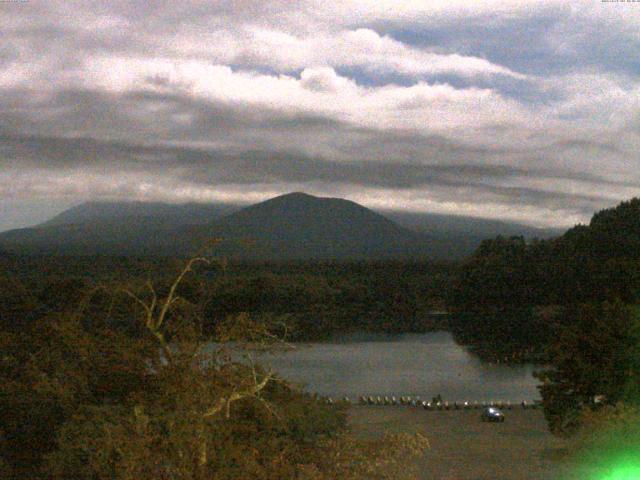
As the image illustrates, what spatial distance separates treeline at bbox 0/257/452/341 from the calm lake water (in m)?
4.20

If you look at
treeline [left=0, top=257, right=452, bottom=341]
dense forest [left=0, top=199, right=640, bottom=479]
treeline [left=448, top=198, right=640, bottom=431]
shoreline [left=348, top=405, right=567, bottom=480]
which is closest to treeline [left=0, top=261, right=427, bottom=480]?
dense forest [left=0, top=199, right=640, bottom=479]

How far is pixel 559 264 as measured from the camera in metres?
72.3

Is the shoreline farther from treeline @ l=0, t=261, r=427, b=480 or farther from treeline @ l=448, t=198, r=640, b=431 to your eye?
treeline @ l=448, t=198, r=640, b=431

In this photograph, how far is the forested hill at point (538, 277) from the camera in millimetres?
62438

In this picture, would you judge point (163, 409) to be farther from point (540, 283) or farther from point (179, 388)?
point (540, 283)

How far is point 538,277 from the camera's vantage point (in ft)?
236

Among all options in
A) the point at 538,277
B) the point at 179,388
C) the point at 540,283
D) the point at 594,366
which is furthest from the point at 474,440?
the point at 538,277

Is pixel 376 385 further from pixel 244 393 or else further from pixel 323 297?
pixel 323 297

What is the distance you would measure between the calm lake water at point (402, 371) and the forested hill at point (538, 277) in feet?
34.9

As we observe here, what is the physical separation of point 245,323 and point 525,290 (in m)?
67.1

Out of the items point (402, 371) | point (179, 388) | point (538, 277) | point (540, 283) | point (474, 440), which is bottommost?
point (402, 371)

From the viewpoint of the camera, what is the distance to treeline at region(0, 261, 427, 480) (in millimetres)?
6691

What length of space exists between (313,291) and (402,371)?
30.5 m

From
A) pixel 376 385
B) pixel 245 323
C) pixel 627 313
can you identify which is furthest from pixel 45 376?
pixel 376 385
